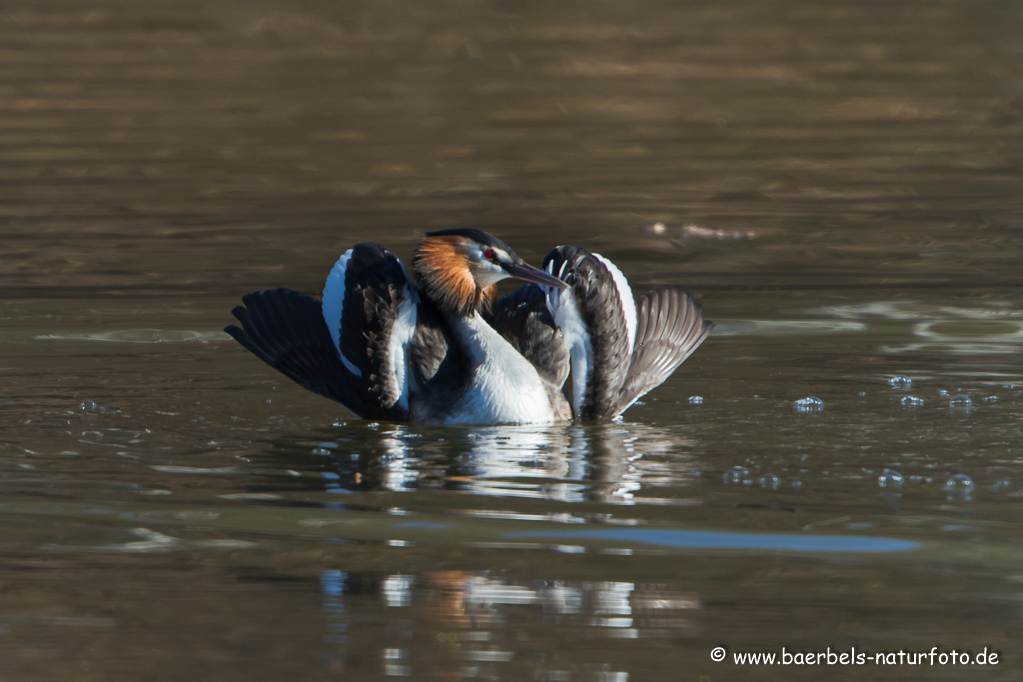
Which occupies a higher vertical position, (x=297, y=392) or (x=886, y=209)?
(x=886, y=209)

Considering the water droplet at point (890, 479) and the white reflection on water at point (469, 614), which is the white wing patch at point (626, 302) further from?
the white reflection on water at point (469, 614)

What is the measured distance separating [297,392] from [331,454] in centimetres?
112

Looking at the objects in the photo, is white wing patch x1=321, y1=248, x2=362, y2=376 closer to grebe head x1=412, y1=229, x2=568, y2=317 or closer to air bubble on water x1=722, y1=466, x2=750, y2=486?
grebe head x1=412, y1=229, x2=568, y2=317

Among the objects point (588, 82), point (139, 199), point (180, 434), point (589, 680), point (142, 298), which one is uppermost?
point (588, 82)

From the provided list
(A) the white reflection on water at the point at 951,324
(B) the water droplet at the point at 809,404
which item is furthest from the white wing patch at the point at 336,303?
(A) the white reflection on water at the point at 951,324

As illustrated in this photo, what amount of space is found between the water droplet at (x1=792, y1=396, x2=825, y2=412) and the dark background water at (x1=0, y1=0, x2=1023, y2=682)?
1.4 inches

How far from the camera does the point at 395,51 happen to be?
19.9m

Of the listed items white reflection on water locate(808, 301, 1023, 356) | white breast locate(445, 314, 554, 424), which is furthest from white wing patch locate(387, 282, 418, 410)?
white reflection on water locate(808, 301, 1023, 356)

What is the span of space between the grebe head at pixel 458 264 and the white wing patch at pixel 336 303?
32 cm

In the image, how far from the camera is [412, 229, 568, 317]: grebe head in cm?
716

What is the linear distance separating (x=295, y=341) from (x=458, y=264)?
80 centimetres

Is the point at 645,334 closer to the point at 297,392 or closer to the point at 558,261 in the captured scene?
the point at 558,261

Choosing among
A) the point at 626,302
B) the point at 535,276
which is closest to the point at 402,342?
the point at 535,276

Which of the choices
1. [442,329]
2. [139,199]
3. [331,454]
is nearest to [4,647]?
[331,454]
